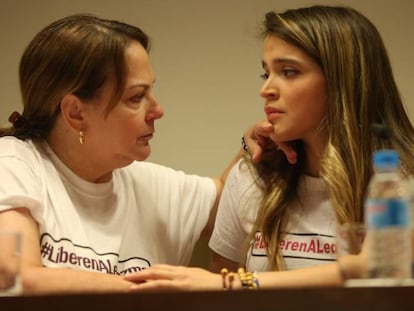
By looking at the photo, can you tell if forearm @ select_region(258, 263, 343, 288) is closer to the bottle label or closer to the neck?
the bottle label

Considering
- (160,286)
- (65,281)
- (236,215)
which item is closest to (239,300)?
(160,286)

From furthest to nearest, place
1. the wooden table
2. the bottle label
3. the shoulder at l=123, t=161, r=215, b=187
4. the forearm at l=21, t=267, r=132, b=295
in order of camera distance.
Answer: the shoulder at l=123, t=161, r=215, b=187 → the forearm at l=21, t=267, r=132, b=295 → the bottle label → the wooden table

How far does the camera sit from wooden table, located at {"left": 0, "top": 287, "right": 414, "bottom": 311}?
865 millimetres

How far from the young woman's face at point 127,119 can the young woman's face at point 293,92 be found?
342mm

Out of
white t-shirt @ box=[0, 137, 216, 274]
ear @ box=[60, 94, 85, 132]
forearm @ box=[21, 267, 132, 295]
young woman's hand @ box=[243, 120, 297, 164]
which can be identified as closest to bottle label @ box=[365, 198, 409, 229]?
forearm @ box=[21, 267, 132, 295]

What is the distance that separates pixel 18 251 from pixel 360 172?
0.84 metres

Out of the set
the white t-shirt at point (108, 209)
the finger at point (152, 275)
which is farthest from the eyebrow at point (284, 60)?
the finger at point (152, 275)

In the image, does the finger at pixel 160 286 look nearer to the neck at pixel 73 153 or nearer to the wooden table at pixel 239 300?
the wooden table at pixel 239 300

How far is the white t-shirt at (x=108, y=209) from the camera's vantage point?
1611mm

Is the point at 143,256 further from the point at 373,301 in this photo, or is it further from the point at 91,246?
the point at 373,301

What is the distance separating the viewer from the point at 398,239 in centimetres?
101

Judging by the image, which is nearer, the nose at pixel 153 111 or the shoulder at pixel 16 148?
the shoulder at pixel 16 148

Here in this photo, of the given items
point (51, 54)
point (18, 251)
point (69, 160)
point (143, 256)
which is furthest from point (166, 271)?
point (51, 54)

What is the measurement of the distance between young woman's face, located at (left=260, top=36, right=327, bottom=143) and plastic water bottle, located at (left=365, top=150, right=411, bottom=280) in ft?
1.99
